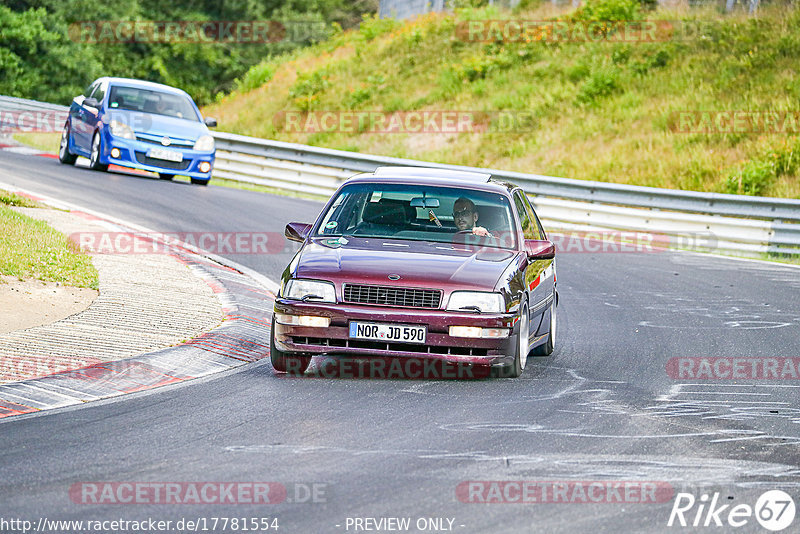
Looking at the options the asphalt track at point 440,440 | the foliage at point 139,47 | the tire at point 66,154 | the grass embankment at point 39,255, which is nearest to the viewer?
the asphalt track at point 440,440

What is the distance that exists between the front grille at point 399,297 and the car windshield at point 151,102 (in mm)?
15600

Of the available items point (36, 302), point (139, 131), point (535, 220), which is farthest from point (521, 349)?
point (139, 131)

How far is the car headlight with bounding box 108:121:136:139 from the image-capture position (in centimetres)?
2223

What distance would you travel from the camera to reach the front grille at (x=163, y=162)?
22281 mm

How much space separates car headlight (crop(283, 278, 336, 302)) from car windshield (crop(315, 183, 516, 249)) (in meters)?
0.94

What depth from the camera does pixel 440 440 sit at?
6844 millimetres

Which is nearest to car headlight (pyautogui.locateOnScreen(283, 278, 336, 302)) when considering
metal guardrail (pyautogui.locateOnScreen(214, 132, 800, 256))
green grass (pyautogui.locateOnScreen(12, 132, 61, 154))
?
metal guardrail (pyautogui.locateOnScreen(214, 132, 800, 256))

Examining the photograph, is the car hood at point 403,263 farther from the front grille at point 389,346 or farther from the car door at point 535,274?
the front grille at point 389,346

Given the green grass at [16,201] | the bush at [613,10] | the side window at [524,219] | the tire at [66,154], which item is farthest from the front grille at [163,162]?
the bush at [613,10]

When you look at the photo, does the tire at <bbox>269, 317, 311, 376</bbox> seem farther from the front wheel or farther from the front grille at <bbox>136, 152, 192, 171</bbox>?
the front grille at <bbox>136, 152, 192, 171</bbox>

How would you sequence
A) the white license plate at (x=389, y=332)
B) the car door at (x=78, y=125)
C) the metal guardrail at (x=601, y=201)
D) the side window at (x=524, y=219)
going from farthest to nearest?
the car door at (x=78, y=125) → the metal guardrail at (x=601, y=201) → the side window at (x=524, y=219) → the white license plate at (x=389, y=332)

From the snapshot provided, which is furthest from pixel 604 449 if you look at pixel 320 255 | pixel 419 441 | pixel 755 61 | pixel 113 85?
pixel 755 61

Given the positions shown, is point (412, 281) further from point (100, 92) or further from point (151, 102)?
point (100, 92)

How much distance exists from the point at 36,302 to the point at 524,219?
4310 millimetres
